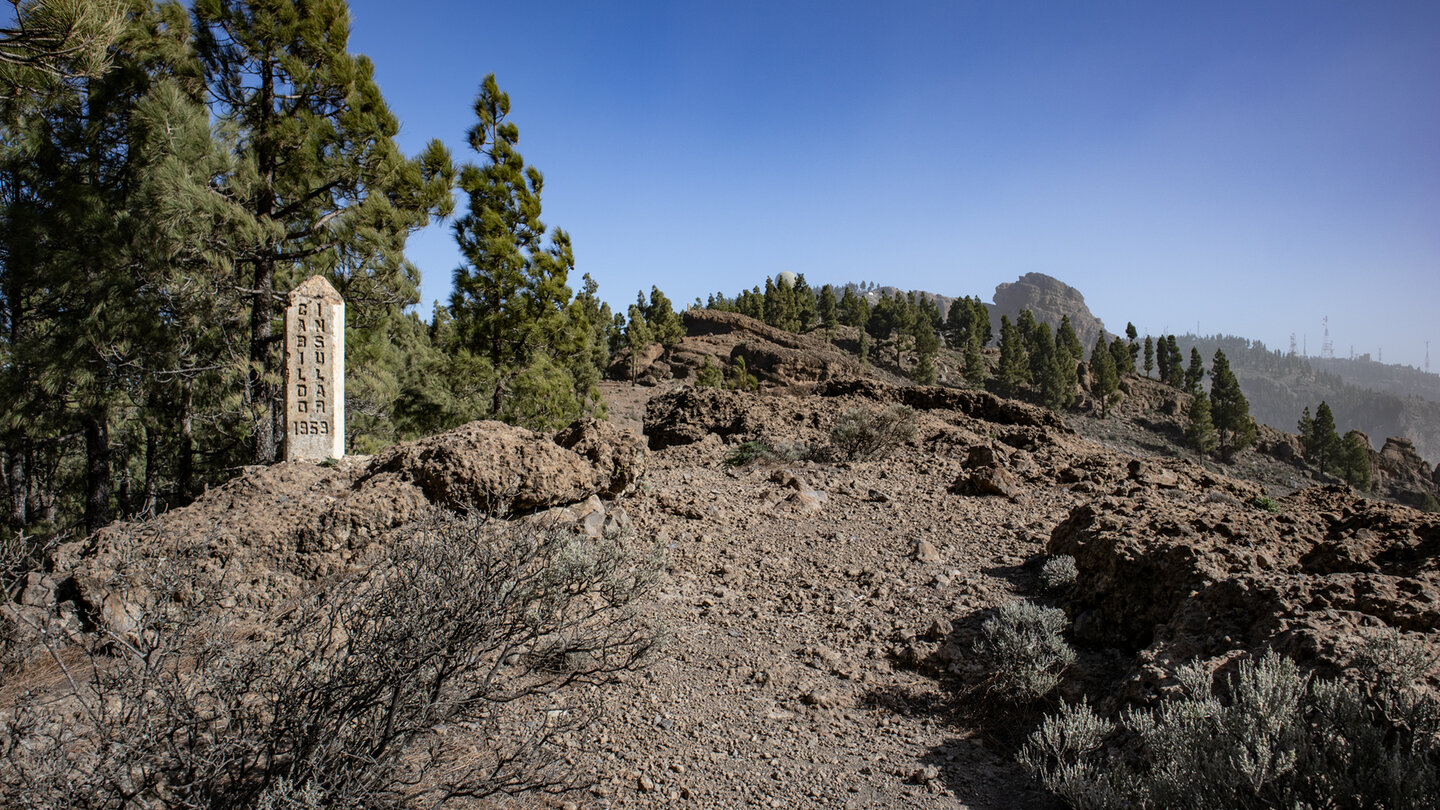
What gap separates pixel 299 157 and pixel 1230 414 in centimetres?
6278

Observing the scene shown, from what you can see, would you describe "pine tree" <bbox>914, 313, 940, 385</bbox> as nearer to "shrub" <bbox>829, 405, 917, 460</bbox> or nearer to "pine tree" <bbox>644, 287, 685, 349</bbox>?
"pine tree" <bbox>644, 287, 685, 349</bbox>

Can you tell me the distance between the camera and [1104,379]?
56844 mm

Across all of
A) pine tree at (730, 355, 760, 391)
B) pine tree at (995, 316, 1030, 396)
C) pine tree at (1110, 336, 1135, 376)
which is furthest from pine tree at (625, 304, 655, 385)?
pine tree at (1110, 336, 1135, 376)

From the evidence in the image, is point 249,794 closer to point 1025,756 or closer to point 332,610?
point 332,610

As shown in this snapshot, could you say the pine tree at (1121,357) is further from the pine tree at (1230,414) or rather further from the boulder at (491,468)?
the boulder at (491,468)

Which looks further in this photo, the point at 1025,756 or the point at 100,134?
the point at 100,134

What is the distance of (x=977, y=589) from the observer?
5.02m

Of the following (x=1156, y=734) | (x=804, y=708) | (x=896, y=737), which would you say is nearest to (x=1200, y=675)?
(x=1156, y=734)

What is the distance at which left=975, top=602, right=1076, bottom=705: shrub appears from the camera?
3605 mm

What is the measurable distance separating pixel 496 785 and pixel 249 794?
833mm

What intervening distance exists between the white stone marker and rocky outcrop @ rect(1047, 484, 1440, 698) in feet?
24.1

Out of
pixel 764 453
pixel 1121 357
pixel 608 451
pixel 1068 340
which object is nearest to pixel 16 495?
pixel 608 451

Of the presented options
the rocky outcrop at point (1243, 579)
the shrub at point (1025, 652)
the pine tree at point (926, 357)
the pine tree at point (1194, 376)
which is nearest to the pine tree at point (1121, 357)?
the pine tree at point (1194, 376)

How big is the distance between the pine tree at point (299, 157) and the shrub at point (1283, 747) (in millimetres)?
9472
